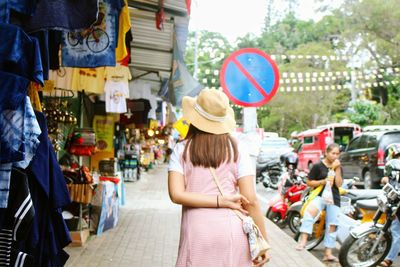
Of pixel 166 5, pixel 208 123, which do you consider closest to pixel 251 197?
pixel 208 123

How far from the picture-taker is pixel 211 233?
10.9 feet

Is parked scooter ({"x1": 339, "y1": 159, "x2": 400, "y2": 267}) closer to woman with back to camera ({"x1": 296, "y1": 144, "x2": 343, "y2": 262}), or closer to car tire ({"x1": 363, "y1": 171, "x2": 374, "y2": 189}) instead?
woman with back to camera ({"x1": 296, "y1": 144, "x2": 343, "y2": 262})

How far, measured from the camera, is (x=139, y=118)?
17656 mm

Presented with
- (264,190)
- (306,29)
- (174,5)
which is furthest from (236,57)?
(306,29)

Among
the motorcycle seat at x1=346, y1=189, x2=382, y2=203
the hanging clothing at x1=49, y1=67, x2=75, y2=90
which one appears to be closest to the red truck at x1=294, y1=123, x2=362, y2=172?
the motorcycle seat at x1=346, y1=189, x2=382, y2=203

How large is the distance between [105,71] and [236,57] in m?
3.98

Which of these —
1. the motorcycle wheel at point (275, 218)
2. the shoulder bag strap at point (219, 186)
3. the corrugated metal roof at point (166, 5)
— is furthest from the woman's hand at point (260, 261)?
the motorcycle wheel at point (275, 218)

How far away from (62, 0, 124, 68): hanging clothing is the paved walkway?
2.73 meters

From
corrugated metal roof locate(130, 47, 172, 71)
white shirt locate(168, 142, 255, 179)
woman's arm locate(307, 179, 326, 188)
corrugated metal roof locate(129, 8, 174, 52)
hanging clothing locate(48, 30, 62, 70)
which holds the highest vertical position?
corrugated metal roof locate(129, 8, 174, 52)

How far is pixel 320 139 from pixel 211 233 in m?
27.1

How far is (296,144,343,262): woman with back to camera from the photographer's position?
8.05 m

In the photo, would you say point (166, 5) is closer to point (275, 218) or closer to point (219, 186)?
point (275, 218)

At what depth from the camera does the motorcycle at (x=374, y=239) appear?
7129 millimetres

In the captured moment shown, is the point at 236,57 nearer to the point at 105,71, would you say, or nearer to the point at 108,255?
the point at 108,255
